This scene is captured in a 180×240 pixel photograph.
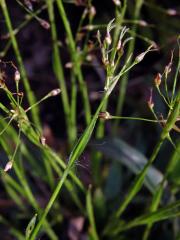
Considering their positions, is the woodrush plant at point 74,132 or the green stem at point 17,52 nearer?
the woodrush plant at point 74,132

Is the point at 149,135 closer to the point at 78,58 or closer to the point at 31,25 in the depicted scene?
the point at 78,58

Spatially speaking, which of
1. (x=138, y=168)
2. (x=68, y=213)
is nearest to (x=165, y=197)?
(x=138, y=168)

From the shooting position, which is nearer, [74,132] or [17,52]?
[17,52]

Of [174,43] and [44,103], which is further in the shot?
[44,103]

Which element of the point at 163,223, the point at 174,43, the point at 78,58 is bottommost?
the point at 163,223

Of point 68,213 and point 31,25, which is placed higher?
point 31,25

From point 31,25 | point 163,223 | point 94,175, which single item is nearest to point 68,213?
point 94,175

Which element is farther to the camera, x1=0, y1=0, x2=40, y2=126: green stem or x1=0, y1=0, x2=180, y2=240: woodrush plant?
x1=0, y1=0, x2=40, y2=126: green stem

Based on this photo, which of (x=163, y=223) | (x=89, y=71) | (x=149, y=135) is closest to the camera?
(x=163, y=223)

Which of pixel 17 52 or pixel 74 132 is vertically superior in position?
pixel 17 52

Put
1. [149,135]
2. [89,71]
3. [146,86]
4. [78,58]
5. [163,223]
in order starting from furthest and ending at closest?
[89,71] < [146,86] < [149,135] < [163,223] < [78,58]
